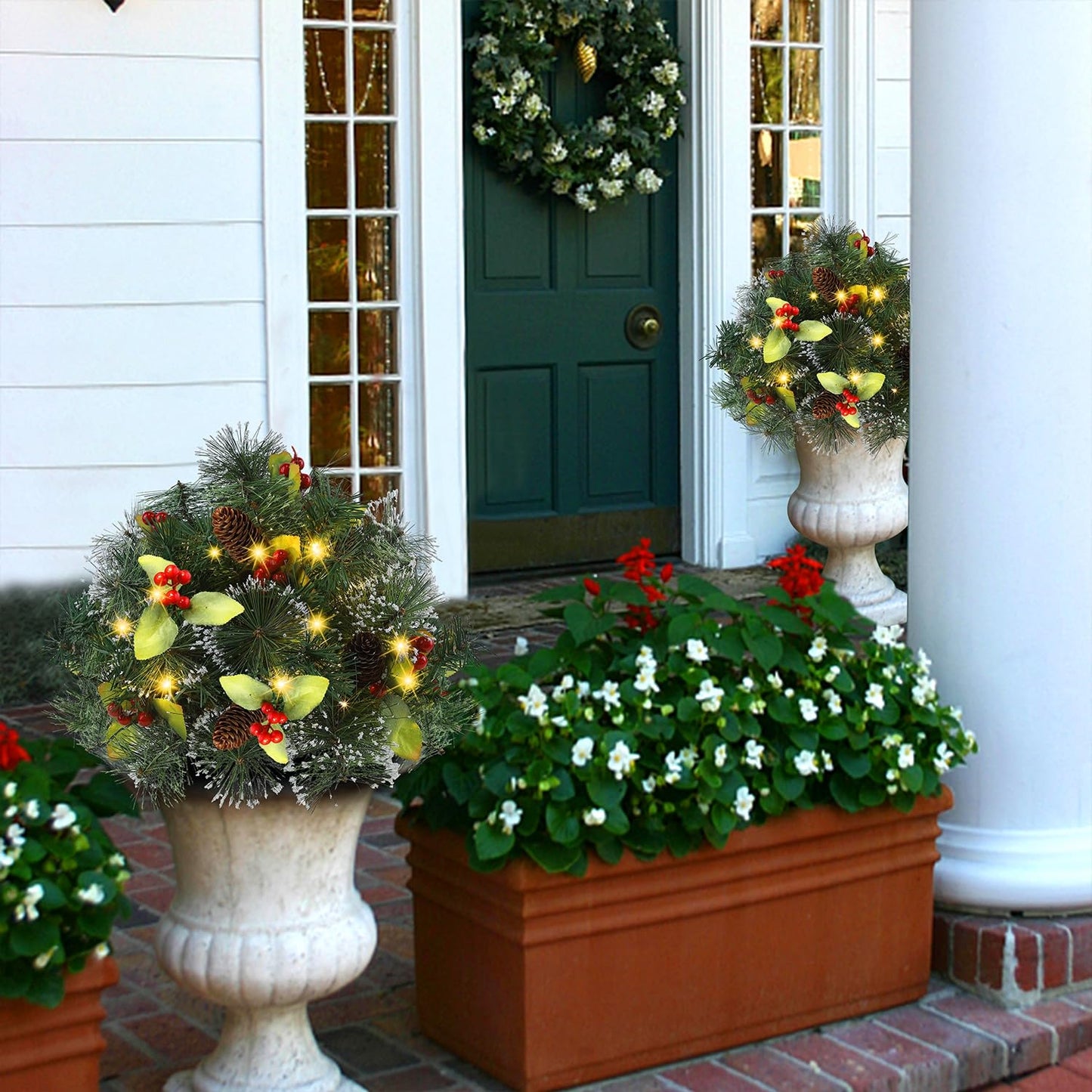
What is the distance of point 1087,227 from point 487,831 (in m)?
1.58

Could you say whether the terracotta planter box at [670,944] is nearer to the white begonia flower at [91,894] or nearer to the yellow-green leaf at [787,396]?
the white begonia flower at [91,894]

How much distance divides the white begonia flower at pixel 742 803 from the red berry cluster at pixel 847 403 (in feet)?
7.36

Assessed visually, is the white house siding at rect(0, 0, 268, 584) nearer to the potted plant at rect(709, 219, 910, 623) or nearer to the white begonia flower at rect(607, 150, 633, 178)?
the white begonia flower at rect(607, 150, 633, 178)

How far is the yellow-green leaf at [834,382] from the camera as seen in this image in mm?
4910

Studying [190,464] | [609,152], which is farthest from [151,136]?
[609,152]

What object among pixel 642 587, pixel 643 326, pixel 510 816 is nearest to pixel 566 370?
pixel 643 326

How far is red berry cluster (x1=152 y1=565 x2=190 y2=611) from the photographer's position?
2.49m

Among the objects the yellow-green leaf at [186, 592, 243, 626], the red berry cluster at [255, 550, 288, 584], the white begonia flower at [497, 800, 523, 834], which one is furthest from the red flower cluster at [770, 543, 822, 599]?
the yellow-green leaf at [186, 592, 243, 626]

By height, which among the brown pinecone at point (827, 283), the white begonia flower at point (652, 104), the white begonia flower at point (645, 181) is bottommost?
the brown pinecone at point (827, 283)

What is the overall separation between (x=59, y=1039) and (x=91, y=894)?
23 cm

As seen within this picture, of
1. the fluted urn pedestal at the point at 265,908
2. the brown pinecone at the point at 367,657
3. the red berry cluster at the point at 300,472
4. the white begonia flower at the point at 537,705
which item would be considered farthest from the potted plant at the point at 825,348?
the fluted urn pedestal at the point at 265,908

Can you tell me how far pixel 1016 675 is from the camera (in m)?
3.30

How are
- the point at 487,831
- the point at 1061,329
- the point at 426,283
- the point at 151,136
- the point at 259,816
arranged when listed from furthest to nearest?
the point at 426,283, the point at 151,136, the point at 1061,329, the point at 487,831, the point at 259,816

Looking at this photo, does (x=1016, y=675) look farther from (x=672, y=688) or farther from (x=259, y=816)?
(x=259, y=816)
